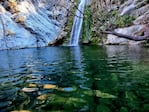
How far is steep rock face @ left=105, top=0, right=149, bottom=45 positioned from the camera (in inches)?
1412

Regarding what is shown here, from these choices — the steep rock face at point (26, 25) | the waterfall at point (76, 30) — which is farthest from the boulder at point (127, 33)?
the steep rock face at point (26, 25)

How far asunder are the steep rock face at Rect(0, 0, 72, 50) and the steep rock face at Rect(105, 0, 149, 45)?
8602mm

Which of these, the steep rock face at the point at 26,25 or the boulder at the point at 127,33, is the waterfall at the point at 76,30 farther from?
the boulder at the point at 127,33

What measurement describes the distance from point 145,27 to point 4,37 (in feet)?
59.0

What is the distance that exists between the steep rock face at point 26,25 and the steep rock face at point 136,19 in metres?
8.60

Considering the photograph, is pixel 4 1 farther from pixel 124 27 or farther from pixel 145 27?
pixel 145 27

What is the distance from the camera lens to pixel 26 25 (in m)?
41.7

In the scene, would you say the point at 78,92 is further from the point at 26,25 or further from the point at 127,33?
the point at 26,25

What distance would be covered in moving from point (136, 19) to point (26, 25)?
48.9 feet

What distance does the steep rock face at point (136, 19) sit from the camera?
118 ft

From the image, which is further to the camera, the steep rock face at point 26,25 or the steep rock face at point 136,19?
the steep rock face at point 26,25

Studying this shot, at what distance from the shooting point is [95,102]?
28.1ft

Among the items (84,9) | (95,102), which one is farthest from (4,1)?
(95,102)

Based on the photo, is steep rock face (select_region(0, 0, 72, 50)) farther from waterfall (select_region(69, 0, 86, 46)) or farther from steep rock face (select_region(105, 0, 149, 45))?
steep rock face (select_region(105, 0, 149, 45))
